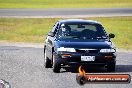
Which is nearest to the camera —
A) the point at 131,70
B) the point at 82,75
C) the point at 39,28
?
the point at 82,75

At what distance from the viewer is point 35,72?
15000mm

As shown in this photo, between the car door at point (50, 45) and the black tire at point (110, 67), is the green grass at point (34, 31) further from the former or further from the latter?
the black tire at point (110, 67)

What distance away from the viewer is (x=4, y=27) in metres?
36.6

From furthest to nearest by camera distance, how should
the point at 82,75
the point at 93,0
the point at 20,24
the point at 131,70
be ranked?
the point at 93,0
the point at 20,24
the point at 131,70
the point at 82,75

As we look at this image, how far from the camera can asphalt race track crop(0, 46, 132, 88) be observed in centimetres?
1227

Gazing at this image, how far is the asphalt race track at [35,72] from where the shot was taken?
12.3m

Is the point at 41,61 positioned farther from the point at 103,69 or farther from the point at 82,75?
the point at 82,75

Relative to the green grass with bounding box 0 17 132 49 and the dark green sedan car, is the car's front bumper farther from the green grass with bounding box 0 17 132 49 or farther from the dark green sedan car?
the green grass with bounding box 0 17 132 49

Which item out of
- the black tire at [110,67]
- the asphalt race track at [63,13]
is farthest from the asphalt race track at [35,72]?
the asphalt race track at [63,13]

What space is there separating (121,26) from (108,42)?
68.9 ft

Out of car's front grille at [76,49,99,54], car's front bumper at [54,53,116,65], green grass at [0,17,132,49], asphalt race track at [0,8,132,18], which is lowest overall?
asphalt race track at [0,8,132,18]

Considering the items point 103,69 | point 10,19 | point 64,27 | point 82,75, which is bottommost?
point 10,19

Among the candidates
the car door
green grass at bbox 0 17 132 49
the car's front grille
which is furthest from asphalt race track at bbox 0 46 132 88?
green grass at bbox 0 17 132 49

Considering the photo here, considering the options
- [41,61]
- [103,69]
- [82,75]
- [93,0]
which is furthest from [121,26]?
[93,0]
